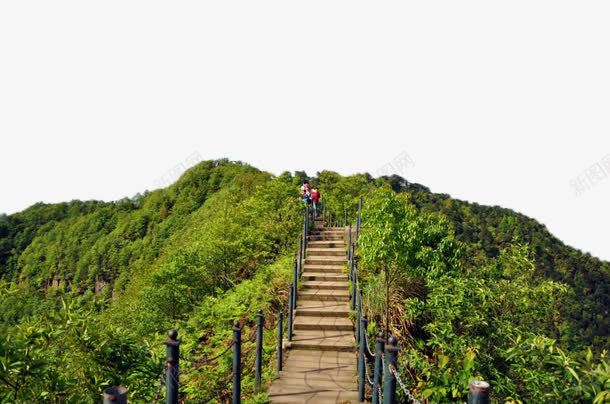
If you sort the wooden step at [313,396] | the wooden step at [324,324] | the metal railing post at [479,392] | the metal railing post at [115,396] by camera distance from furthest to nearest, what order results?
1. the wooden step at [324,324]
2. the wooden step at [313,396]
3. the metal railing post at [115,396]
4. the metal railing post at [479,392]

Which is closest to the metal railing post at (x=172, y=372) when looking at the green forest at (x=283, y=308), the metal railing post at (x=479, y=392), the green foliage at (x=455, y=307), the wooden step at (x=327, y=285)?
the green forest at (x=283, y=308)

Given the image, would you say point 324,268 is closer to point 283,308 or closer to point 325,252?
point 325,252

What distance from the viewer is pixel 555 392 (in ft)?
12.8

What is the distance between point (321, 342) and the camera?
28.6 ft

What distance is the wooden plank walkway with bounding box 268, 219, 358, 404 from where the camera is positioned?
22.3 feet

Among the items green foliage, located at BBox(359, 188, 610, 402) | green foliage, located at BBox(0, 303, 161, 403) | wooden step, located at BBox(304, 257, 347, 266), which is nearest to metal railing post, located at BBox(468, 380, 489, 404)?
green foliage, located at BBox(359, 188, 610, 402)

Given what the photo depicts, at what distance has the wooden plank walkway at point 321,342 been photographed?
6.79 m

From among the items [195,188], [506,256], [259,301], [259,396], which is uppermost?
[195,188]

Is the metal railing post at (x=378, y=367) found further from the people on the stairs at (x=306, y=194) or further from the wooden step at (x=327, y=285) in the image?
the people on the stairs at (x=306, y=194)

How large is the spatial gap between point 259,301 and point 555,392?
7773 mm

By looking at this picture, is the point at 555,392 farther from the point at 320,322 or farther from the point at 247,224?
the point at 247,224

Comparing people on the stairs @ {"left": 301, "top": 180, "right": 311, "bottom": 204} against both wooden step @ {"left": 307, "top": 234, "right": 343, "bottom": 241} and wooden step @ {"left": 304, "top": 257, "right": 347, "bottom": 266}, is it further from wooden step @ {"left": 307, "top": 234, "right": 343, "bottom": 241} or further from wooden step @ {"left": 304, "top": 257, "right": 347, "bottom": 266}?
wooden step @ {"left": 304, "top": 257, "right": 347, "bottom": 266}

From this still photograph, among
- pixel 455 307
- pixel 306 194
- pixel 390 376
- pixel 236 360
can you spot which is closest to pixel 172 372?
pixel 236 360

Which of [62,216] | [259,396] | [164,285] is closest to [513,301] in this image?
[259,396]
